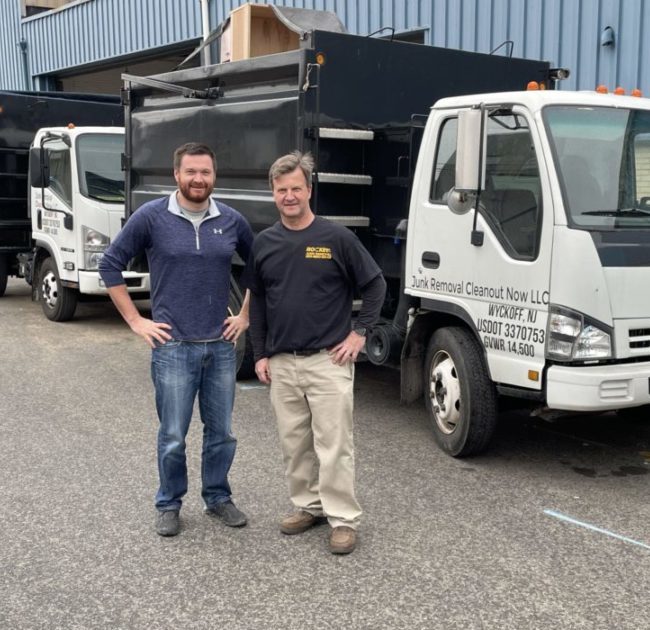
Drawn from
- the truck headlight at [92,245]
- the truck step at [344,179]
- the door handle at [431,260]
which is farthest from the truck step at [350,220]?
the truck headlight at [92,245]

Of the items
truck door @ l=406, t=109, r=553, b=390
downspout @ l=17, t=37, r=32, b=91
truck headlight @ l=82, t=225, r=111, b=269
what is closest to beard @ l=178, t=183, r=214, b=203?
truck door @ l=406, t=109, r=553, b=390

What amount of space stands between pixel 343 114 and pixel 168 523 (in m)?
3.27

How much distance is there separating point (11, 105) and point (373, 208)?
25.6 feet

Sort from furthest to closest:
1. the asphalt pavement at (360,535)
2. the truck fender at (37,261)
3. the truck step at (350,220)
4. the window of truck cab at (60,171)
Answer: the truck fender at (37,261) → the window of truck cab at (60,171) → the truck step at (350,220) → the asphalt pavement at (360,535)

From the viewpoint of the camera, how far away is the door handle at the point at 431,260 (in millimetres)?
5523

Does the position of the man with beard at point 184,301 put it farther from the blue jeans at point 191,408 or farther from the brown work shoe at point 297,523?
the brown work shoe at point 297,523

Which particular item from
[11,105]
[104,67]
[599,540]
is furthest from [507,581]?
[104,67]

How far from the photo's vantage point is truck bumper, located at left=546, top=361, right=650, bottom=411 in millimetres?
4629

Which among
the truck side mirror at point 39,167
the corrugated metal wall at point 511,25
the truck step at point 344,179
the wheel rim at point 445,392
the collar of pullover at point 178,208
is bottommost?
the wheel rim at point 445,392

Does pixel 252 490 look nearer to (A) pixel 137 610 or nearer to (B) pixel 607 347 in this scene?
(A) pixel 137 610

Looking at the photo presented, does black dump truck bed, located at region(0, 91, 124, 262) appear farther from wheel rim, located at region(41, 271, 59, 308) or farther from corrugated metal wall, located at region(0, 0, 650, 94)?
corrugated metal wall, located at region(0, 0, 650, 94)

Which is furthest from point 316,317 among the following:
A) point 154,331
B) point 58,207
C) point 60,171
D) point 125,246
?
point 60,171

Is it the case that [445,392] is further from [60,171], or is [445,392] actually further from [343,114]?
[60,171]

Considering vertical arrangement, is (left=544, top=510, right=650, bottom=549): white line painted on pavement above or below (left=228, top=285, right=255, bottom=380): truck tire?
below
